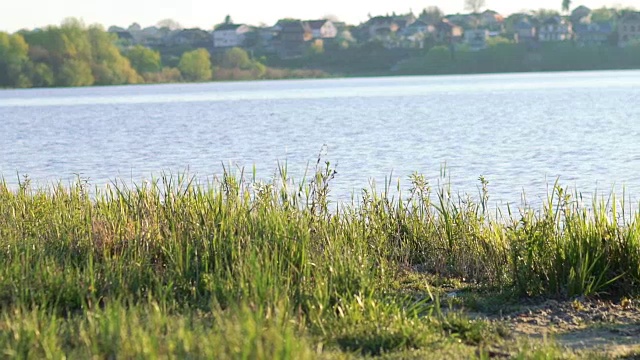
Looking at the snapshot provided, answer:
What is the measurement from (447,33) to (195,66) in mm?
56270

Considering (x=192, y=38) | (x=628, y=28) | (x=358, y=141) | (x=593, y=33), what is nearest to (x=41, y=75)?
(x=358, y=141)

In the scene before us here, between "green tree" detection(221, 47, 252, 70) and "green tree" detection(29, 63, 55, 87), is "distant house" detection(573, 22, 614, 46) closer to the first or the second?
"green tree" detection(221, 47, 252, 70)

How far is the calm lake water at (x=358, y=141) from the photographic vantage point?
23.7 metres

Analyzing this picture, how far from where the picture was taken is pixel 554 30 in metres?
175

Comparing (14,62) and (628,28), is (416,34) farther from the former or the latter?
(14,62)

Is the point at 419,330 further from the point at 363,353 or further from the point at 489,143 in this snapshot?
the point at 489,143

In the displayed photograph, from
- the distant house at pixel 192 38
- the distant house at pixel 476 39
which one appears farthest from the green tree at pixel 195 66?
the distant house at pixel 476 39

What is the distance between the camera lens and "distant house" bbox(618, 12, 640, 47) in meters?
149

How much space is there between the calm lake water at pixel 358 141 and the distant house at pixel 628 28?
283ft

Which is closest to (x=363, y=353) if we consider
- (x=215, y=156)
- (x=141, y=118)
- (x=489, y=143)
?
(x=215, y=156)

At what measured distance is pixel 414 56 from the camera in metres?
144

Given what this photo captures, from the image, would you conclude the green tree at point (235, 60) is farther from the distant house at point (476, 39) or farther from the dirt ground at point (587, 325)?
the dirt ground at point (587, 325)

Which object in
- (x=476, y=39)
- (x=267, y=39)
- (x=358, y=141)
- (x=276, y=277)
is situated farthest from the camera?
(x=267, y=39)

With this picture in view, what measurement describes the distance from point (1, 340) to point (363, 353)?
2233mm
